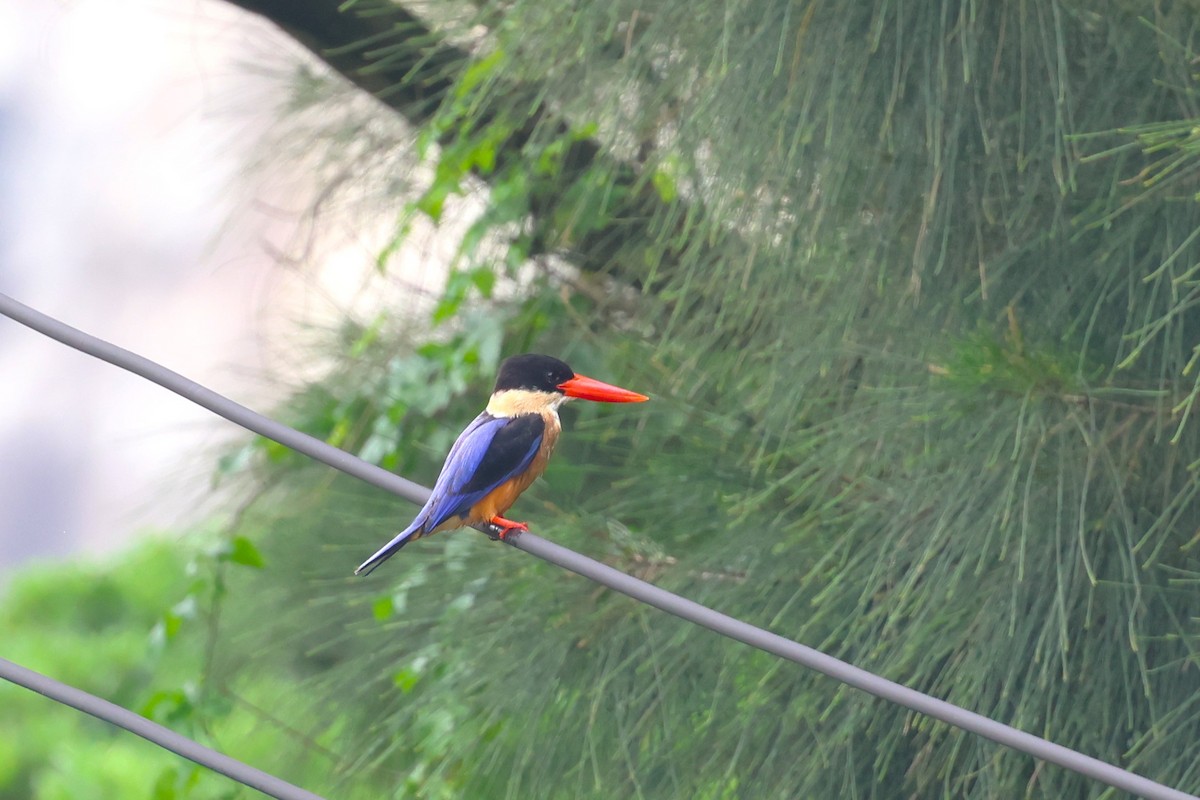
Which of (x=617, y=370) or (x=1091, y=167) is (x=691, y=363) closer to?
(x=617, y=370)

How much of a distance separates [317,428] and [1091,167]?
1.13 metres

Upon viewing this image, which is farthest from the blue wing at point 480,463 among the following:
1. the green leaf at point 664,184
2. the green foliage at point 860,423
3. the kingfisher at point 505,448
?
the green leaf at point 664,184

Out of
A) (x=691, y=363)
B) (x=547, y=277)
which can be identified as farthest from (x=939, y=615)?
(x=547, y=277)

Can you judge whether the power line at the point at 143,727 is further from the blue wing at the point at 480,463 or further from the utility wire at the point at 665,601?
the blue wing at the point at 480,463

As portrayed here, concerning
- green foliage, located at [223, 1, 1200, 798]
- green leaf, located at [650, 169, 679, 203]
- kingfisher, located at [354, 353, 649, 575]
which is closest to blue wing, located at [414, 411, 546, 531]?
kingfisher, located at [354, 353, 649, 575]

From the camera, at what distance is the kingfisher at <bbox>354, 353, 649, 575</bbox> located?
1195 mm

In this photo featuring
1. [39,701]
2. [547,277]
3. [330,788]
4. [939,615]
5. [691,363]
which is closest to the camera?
[939,615]

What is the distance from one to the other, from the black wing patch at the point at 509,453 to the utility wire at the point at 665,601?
380 millimetres

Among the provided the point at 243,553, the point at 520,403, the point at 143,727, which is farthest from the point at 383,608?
the point at 143,727

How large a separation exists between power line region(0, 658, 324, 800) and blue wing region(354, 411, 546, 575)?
36cm

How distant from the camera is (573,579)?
1473mm

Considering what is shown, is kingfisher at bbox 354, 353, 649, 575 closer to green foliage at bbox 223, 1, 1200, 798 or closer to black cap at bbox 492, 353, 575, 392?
black cap at bbox 492, 353, 575, 392

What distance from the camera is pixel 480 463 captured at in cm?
122

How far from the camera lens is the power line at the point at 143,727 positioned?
78 cm
